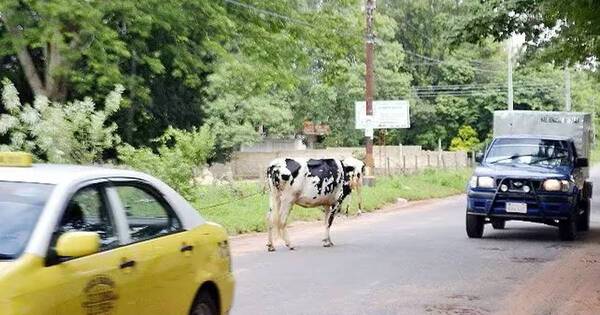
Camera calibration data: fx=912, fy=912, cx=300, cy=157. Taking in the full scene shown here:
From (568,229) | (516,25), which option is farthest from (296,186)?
(516,25)

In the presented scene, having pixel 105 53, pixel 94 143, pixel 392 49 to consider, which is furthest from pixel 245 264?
pixel 392 49

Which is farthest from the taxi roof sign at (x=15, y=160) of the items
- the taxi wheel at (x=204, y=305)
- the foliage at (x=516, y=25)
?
the foliage at (x=516, y=25)

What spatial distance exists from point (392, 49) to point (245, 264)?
50666 mm

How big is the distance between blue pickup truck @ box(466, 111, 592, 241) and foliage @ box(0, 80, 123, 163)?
6.99 m

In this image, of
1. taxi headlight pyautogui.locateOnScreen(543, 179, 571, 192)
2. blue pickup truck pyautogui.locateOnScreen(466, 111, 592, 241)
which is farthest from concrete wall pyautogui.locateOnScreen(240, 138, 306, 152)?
taxi headlight pyautogui.locateOnScreen(543, 179, 571, 192)

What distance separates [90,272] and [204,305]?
1.78 m

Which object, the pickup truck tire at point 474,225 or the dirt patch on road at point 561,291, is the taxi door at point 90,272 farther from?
the pickup truck tire at point 474,225

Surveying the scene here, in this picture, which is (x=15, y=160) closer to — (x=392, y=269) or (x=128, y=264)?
(x=128, y=264)

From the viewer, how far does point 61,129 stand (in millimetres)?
16484

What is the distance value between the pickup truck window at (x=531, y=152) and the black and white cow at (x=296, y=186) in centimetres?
386

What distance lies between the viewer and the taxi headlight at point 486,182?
16.5 m

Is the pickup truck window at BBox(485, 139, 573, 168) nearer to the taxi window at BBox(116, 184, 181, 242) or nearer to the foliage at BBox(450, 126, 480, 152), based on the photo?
the taxi window at BBox(116, 184, 181, 242)

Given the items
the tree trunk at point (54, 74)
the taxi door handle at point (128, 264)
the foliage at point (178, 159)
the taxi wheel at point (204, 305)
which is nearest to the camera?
the taxi door handle at point (128, 264)

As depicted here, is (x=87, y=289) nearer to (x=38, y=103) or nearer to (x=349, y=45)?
(x=38, y=103)
